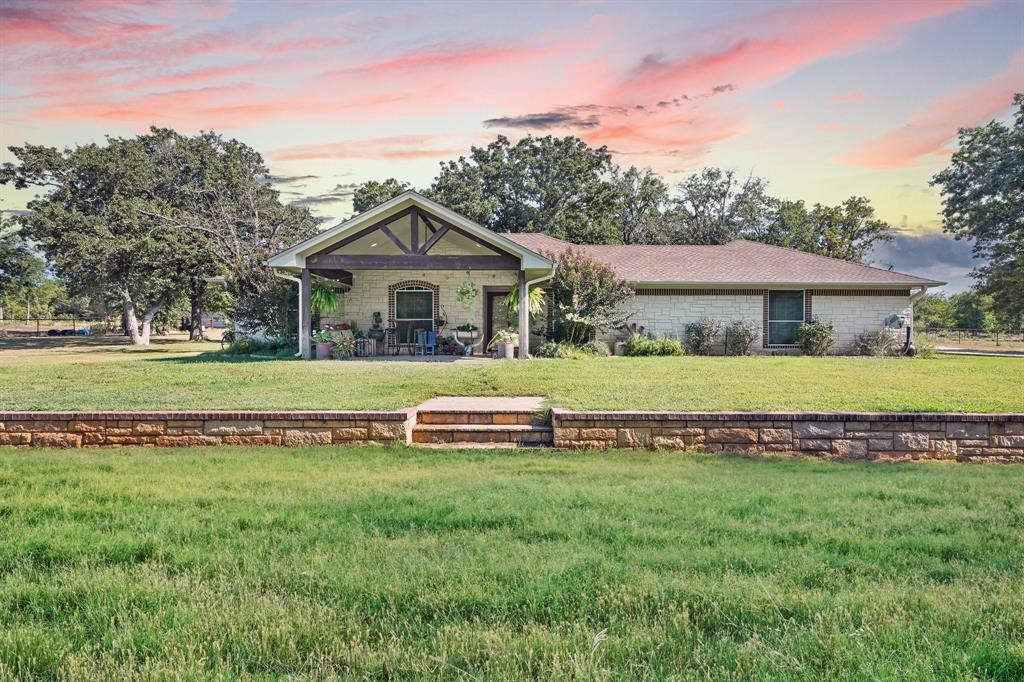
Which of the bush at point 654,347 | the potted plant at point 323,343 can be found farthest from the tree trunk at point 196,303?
the bush at point 654,347

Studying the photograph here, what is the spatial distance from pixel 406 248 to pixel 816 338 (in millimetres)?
13239

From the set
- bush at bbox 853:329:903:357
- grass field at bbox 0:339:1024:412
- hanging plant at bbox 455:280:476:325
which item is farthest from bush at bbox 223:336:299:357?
bush at bbox 853:329:903:357

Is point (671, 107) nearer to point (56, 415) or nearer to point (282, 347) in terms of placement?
point (282, 347)

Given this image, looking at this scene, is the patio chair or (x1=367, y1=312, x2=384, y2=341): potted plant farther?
(x1=367, y1=312, x2=384, y2=341): potted plant

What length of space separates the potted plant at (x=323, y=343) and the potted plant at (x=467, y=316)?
12.2ft

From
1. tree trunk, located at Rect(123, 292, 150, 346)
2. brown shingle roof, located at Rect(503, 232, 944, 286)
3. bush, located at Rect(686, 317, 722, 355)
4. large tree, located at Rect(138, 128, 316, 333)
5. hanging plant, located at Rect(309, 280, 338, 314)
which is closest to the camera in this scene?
hanging plant, located at Rect(309, 280, 338, 314)

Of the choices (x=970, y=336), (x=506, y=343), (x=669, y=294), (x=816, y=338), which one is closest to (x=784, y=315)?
(x=816, y=338)

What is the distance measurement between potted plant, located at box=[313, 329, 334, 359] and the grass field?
1840 millimetres

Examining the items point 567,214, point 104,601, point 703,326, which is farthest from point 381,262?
point 567,214

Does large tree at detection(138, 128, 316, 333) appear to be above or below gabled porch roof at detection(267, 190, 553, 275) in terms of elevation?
above

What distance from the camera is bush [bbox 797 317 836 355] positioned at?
20250 mm

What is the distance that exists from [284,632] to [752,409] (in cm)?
683

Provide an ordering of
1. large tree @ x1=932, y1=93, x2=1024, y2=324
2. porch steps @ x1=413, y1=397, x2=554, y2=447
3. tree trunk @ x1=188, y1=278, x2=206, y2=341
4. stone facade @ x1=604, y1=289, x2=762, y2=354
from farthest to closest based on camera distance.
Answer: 1. tree trunk @ x1=188, y1=278, x2=206, y2=341
2. large tree @ x1=932, y1=93, x2=1024, y2=324
3. stone facade @ x1=604, y1=289, x2=762, y2=354
4. porch steps @ x1=413, y1=397, x2=554, y2=447

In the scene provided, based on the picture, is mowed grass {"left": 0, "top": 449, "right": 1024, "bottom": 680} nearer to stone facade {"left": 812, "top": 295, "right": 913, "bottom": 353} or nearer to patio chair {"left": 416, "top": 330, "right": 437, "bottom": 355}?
patio chair {"left": 416, "top": 330, "right": 437, "bottom": 355}
